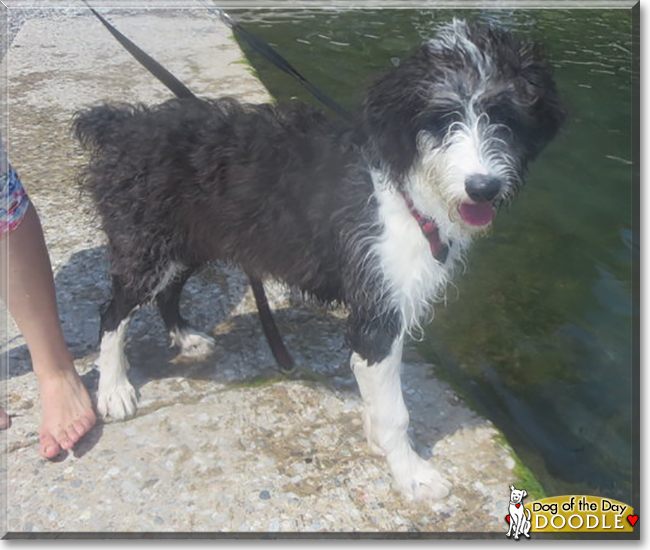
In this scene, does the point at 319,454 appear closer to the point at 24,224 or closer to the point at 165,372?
the point at 165,372

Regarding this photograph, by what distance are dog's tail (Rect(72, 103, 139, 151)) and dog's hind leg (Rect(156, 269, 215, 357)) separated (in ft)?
2.46

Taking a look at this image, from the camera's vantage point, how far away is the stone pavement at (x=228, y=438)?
281 cm

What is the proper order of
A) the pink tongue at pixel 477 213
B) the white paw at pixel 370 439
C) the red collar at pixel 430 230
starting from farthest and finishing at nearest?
the white paw at pixel 370 439
the red collar at pixel 430 230
the pink tongue at pixel 477 213

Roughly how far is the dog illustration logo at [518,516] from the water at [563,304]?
0.54 metres

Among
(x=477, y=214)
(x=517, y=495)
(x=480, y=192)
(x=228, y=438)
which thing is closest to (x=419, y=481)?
(x=517, y=495)

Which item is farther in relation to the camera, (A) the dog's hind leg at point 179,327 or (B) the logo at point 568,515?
(A) the dog's hind leg at point 179,327

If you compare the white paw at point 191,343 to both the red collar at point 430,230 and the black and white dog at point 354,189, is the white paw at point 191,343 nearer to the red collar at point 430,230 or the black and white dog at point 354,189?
the black and white dog at point 354,189

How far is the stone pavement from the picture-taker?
9.23ft

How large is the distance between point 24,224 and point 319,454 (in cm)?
155

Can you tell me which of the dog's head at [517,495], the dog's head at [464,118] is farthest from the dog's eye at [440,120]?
the dog's head at [517,495]

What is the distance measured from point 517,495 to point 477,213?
1.18 m

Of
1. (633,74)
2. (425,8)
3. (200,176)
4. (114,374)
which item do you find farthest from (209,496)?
(425,8)

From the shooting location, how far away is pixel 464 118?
250cm

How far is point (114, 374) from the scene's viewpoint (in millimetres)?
3307
